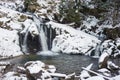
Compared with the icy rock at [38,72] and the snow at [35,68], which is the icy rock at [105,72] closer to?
the icy rock at [38,72]

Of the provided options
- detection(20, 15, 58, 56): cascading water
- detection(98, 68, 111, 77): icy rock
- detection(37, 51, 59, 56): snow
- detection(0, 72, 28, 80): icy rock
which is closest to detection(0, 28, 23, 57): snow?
detection(20, 15, 58, 56): cascading water

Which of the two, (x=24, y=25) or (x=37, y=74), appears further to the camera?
(x=24, y=25)

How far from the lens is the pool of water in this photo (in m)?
21.2

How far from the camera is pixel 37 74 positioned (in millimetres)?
16969

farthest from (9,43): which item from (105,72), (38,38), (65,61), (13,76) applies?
(105,72)

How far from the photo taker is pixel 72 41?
2805 centimetres

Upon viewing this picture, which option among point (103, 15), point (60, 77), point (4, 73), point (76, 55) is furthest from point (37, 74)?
point (103, 15)

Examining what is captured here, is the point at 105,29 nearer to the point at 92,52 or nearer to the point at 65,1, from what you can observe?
the point at 92,52

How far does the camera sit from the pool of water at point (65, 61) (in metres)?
21.2

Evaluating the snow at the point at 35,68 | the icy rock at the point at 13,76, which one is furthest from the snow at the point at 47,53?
the icy rock at the point at 13,76

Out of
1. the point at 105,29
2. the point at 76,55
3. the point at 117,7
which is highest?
the point at 117,7

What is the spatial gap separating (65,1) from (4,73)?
15.6 m

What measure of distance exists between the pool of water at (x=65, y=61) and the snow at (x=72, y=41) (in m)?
1.20

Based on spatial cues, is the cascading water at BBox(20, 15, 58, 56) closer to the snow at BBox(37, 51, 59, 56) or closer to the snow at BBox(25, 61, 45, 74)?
the snow at BBox(37, 51, 59, 56)
